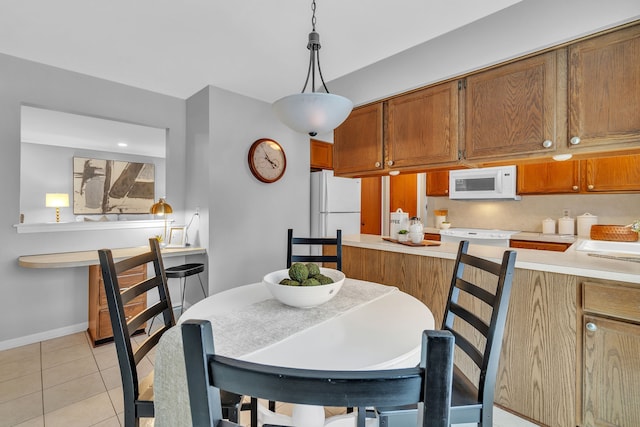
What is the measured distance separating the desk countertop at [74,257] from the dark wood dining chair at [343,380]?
106 inches

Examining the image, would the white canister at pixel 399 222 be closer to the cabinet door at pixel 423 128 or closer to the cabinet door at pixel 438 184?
the cabinet door at pixel 423 128

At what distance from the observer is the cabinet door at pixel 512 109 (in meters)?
1.82

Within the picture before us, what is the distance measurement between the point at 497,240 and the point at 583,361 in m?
2.09

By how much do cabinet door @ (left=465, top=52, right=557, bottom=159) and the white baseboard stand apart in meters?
3.75

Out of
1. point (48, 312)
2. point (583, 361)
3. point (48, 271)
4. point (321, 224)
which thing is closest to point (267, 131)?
point (321, 224)

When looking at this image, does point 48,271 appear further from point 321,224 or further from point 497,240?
point 497,240

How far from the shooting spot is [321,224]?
4.11 metres

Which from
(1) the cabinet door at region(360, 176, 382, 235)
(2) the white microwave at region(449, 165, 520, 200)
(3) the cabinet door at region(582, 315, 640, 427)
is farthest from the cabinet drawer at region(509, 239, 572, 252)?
(1) the cabinet door at region(360, 176, 382, 235)

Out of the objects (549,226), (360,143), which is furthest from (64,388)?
(549,226)

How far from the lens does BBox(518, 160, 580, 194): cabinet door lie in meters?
3.22

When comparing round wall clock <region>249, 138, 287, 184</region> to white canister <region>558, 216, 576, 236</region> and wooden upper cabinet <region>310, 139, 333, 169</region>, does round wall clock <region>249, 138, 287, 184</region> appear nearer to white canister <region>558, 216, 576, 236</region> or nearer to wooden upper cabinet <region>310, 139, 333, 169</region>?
wooden upper cabinet <region>310, 139, 333, 169</region>

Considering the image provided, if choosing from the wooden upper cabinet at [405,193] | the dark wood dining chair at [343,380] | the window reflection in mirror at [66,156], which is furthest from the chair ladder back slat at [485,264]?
the window reflection in mirror at [66,156]

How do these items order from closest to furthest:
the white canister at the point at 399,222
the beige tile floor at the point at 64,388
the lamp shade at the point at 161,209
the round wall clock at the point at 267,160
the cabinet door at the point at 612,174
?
the beige tile floor at the point at 64,388 < the white canister at the point at 399,222 < the cabinet door at the point at 612,174 < the lamp shade at the point at 161,209 < the round wall clock at the point at 267,160

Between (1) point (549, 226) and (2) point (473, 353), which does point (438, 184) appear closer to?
(1) point (549, 226)
